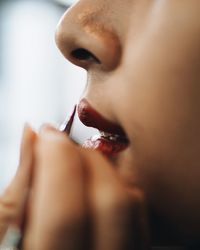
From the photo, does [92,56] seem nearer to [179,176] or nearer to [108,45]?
[108,45]

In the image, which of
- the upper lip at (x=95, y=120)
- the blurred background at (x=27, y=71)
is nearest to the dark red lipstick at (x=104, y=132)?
the upper lip at (x=95, y=120)

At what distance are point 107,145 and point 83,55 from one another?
102 millimetres

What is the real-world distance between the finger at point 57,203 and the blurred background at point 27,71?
1.54 m

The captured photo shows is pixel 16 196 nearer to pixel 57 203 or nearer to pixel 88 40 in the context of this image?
pixel 57 203

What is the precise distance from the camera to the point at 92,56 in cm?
48

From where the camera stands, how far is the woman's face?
1.44ft

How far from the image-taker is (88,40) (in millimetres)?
467

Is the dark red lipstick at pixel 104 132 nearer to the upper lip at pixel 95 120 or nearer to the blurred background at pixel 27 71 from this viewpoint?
the upper lip at pixel 95 120

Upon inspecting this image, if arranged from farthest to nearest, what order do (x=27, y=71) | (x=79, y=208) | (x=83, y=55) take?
(x=27, y=71) < (x=83, y=55) < (x=79, y=208)

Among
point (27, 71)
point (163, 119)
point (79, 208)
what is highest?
point (27, 71)

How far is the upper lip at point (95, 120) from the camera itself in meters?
0.48

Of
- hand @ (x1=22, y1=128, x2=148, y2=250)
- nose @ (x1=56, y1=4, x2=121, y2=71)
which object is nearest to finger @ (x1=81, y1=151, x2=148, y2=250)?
hand @ (x1=22, y1=128, x2=148, y2=250)

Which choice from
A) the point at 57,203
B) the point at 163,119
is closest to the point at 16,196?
the point at 57,203

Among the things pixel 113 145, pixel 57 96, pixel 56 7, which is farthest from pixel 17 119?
pixel 113 145
